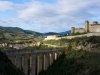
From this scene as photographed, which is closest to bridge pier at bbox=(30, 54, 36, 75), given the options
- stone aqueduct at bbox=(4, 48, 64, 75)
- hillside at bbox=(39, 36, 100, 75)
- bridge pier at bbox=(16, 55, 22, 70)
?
stone aqueduct at bbox=(4, 48, 64, 75)

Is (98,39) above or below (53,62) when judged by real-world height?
above

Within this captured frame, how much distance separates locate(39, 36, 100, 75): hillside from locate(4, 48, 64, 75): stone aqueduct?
112 cm

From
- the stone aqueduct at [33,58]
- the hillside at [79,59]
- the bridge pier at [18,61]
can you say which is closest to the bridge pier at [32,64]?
the stone aqueduct at [33,58]

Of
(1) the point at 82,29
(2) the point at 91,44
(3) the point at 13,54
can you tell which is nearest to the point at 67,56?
(2) the point at 91,44

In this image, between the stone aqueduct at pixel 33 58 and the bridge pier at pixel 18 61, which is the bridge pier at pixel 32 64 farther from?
the bridge pier at pixel 18 61

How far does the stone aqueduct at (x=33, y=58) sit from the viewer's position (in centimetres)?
4093

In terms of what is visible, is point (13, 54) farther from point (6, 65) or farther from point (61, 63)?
point (6, 65)

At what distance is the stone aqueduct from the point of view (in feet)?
Answer: 134

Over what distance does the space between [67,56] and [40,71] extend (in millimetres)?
6038

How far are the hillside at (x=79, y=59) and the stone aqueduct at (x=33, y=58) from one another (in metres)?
1.12

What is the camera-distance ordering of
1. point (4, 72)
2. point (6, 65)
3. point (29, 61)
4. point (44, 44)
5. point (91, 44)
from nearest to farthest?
point (4, 72)
point (6, 65)
point (29, 61)
point (91, 44)
point (44, 44)

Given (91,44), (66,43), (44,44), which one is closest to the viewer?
(91,44)

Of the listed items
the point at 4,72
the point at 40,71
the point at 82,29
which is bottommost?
the point at 40,71

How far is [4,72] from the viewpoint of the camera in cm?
2503
